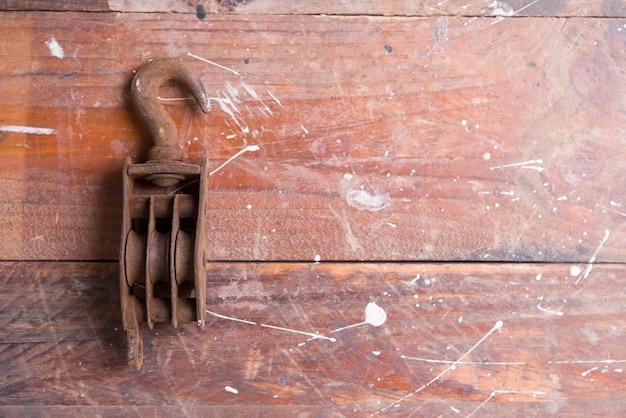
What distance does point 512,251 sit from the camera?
2.77ft

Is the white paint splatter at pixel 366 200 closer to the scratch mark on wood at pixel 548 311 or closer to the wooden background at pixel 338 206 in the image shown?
Result: the wooden background at pixel 338 206

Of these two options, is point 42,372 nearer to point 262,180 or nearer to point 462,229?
point 262,180

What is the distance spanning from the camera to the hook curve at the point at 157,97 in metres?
0.78

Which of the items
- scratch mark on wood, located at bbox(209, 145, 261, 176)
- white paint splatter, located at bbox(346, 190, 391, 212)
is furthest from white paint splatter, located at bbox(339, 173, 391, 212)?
scratch mark on wood, located at bbox(209, 145, 261, 176)

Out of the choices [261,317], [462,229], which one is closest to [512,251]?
[462,229]

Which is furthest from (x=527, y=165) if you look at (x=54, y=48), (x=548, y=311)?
(x=54, y=48)

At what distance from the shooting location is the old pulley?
2.41 feet

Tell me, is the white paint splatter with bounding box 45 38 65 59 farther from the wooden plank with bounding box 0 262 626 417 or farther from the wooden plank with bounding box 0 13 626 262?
the wooden plank with bounding box 0 262 626 417

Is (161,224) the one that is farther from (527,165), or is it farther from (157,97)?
(527,165)

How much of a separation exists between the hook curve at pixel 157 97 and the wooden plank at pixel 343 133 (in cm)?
3

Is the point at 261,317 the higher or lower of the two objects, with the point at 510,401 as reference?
higher

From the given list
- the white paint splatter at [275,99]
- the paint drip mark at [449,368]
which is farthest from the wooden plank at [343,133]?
the paint drip mark at [449,368]

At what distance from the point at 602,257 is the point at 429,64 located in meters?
0.41

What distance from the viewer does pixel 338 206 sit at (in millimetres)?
836
